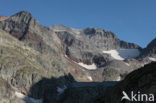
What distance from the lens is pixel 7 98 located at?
146 metres

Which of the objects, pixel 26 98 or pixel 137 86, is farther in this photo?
pixel 26 98

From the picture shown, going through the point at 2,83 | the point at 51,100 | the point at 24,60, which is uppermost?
the point at 24,60

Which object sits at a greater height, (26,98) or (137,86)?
(137,86)

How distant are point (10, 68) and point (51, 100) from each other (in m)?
43.5

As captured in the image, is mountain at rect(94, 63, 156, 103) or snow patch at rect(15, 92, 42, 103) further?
snow patch at rect(15, 92, 42, 103)

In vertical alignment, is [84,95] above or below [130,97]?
below

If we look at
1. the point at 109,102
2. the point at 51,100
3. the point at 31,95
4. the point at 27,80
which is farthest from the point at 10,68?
the point at 109,102

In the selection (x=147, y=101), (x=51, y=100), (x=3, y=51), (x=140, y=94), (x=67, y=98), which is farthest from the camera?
(x=3, y=51)

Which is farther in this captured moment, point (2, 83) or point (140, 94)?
point (2, 83)

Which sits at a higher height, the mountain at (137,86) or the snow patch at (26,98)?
the mountain at (137,86)

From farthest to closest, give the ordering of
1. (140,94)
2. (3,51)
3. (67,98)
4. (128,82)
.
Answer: (3,51) → (67,98) → (128,82) → (140,94)

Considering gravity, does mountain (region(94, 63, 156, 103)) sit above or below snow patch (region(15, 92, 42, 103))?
above

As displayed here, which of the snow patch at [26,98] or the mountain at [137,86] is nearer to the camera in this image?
the mountain at [137,86]

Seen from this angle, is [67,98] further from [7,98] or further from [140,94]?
[140,94]
